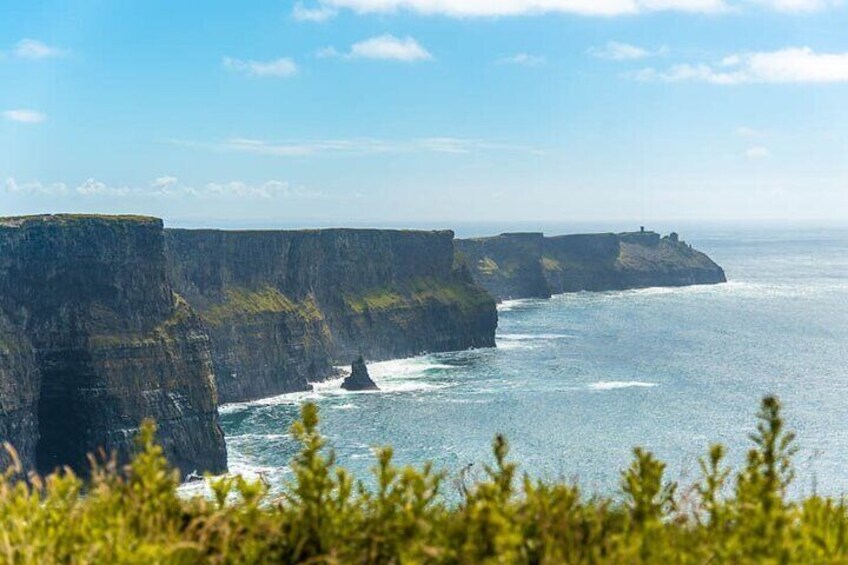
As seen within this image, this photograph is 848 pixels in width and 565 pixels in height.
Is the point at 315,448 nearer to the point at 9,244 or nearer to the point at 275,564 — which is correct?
the point at 275,564

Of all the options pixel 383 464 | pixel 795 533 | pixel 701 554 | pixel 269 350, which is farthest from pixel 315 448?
pixel 269 350

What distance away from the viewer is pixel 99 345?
105188 millimetres

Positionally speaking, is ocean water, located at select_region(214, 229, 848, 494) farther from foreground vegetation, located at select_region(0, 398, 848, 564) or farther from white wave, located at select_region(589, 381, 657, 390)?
foreground vegetation, located at select_region(0, 398, 848, 564)

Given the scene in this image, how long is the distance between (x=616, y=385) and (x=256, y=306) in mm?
67454

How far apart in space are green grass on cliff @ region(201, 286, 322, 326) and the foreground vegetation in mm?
144453

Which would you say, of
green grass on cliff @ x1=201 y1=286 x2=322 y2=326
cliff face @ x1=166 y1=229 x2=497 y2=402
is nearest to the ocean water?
cliff face @ x1=166 y1=229 x2=497 y2=402

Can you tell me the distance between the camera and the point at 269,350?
162500mm

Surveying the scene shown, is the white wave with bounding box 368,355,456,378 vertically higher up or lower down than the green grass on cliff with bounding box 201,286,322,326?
lower down

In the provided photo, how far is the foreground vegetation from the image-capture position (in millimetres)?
10508

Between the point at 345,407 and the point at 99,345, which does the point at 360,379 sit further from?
the point at 99,345

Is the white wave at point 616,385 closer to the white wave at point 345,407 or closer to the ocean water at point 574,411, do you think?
the ocean water at point 574,411

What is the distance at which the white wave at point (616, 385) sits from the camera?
153m

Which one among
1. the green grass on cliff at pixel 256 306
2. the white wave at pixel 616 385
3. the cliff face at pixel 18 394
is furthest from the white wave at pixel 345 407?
the cliff face at pixel 18 394

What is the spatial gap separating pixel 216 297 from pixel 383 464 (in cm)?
15520
